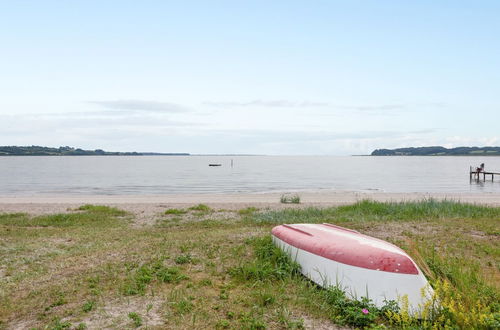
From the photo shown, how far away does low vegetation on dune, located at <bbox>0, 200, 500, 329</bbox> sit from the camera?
5.15 m

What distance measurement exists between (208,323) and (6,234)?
30.5 ft

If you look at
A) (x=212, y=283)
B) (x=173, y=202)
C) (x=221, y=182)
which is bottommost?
(x=221, y=182)

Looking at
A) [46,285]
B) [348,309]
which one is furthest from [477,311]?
[46,285]

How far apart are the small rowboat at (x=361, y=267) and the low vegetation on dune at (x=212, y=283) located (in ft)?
0.60

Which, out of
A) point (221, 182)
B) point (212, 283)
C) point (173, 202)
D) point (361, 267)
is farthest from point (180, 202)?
point (221, 182)

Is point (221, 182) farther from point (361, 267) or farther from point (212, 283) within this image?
point (361, 267)

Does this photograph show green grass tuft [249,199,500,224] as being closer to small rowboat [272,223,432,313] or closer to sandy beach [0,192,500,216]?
sandy beach [0,192,500,216]

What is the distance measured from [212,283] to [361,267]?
2337mm

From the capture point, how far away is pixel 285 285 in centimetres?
632

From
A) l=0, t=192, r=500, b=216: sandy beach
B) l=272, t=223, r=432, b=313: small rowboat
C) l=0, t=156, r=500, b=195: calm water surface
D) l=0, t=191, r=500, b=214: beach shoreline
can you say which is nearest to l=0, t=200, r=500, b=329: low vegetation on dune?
l=272, t=223, r=432, b=313: small rowboat

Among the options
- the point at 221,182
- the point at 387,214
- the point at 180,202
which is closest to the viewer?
the point at 387,214

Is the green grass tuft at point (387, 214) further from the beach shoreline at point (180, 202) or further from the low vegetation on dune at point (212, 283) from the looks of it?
the beach shoreline at point (180, 202)

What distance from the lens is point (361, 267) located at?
5.74 meters

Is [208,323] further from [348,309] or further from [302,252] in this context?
[302,252]
